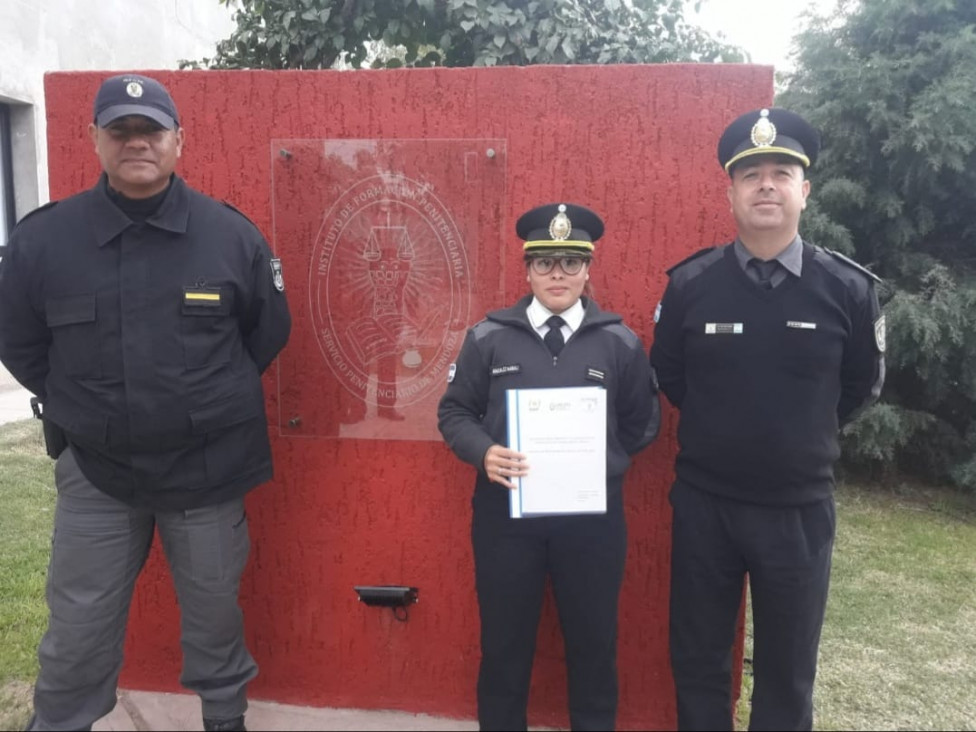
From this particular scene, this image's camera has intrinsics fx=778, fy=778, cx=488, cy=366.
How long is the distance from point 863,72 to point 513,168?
438 cm

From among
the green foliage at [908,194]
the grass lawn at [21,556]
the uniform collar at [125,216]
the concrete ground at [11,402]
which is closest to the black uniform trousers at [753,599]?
the uniform collar at [125,216]

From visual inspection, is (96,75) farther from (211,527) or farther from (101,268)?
(211,527)

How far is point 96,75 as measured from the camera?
2836 mm

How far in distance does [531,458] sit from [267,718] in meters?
1.58

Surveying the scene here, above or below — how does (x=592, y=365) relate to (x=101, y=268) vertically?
below

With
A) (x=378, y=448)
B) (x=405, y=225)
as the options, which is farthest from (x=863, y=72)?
(x=378, y=448)

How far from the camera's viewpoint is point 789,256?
90.3 inches

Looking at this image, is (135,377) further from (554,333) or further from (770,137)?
(770,137)

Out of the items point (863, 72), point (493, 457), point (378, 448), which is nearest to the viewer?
point (493, 457)

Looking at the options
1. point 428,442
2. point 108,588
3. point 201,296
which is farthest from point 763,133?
point 108,588

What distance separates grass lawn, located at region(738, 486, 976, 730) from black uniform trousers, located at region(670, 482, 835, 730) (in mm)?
687

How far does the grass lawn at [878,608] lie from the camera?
124 inches

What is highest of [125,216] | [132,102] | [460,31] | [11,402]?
[460,31]

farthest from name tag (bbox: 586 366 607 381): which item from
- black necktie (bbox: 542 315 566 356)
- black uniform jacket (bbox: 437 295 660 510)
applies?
black necktie (bbox: 542 315 566 356)
